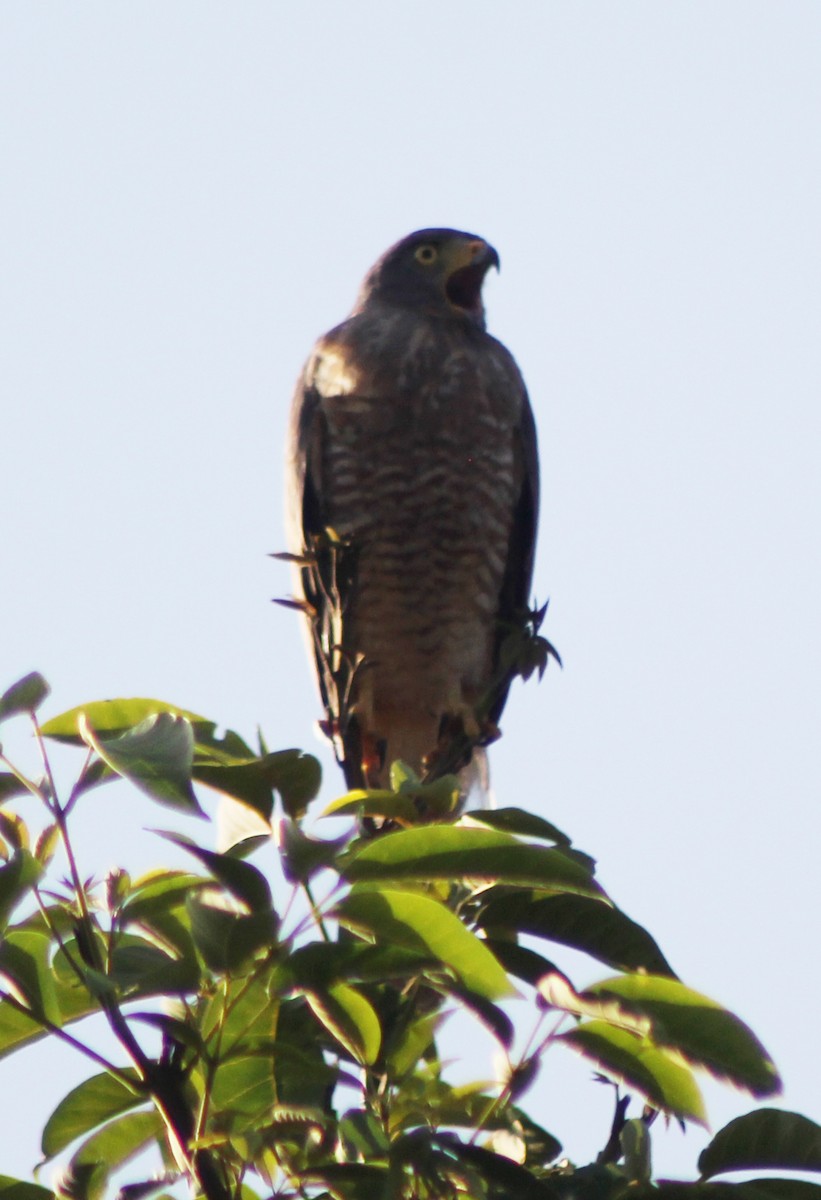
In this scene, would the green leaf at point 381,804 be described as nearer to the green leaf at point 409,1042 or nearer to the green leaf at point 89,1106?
the green leaf at point 409,1042

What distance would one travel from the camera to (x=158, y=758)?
1548 millimetres

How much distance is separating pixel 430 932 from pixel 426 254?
14.8 ft

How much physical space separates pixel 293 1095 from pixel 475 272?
431 centimetres

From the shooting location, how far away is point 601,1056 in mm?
1714

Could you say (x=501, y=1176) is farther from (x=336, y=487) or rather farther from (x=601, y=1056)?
(x=336, y=487)

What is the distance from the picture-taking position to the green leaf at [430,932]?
1571 millimetres

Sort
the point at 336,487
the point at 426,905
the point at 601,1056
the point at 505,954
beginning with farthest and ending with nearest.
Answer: the point at 336,487 < the point at 505,954 < the point at 601,1056 < the point at 426,905

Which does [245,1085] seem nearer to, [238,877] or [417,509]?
[238,877]

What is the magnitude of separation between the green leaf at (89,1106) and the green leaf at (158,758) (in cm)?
45

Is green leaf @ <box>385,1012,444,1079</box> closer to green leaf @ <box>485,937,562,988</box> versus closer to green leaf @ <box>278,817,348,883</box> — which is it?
green leaf @ <box>485,937,562,988</box>

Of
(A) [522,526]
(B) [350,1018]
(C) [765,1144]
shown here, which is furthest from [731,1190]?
(A) [522,526]

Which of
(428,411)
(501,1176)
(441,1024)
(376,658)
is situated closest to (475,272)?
(428,411)

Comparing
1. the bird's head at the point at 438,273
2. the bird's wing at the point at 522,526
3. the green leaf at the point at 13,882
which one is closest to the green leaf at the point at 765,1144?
the green leaf at the point at 13,882

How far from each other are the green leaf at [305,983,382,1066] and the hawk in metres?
2.99
